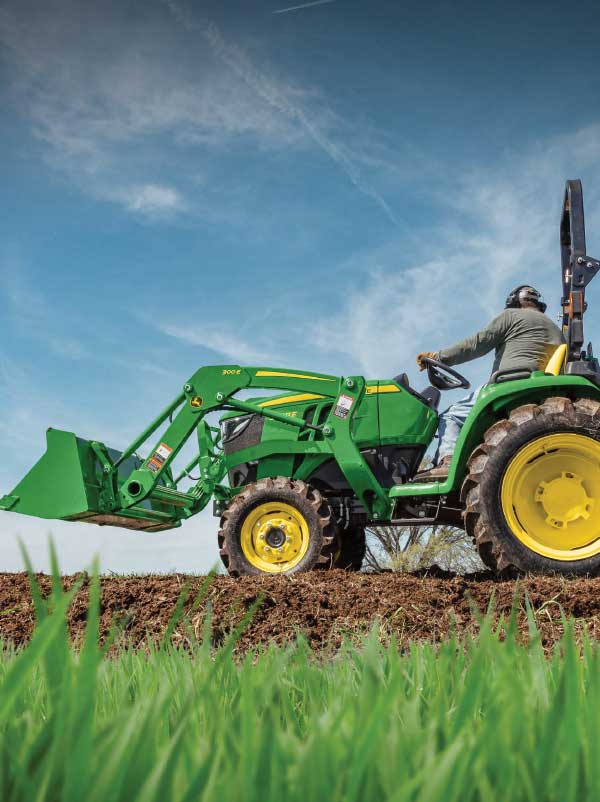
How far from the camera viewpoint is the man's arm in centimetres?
634

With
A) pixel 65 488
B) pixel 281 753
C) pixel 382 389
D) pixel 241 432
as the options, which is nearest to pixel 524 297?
pixel 382 389

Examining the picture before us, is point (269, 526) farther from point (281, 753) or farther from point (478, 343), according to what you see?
point (281, 753)

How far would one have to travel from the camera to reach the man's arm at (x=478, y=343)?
20.8ft

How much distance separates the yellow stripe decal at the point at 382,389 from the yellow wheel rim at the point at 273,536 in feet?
4.49

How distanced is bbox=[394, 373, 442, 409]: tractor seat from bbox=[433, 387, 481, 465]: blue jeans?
0.17 m

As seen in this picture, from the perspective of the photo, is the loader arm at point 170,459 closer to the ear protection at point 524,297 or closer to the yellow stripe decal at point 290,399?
the yellow stripe decal at point 290,399

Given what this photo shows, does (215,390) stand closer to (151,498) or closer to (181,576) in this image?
(151,498)

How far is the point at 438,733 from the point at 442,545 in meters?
12.7

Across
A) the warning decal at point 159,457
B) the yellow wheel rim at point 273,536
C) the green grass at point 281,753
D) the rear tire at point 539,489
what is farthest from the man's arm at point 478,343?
the green grass at point 281,753

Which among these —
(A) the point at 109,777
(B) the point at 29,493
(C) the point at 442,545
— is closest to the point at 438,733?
(A) the point at 109,777

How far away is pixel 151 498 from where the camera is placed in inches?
267

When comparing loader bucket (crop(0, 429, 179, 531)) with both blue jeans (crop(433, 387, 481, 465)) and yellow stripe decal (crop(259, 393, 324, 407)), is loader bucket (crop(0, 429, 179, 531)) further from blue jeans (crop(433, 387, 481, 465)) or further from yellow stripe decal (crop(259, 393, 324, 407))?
blue jeans (crop(433, 387, 481, 465))

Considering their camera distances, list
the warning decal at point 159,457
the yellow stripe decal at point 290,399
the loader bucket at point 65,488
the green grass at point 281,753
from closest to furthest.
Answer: the green grass at point 281,753, the loader bucket at point 65,488, the warning decal at point 159,457, the yellow stripe decal at point 290,399

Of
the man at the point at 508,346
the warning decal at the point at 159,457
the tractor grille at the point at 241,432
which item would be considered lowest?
the warning decal at the point at 159,457
